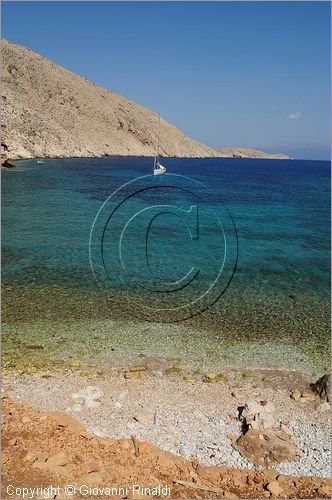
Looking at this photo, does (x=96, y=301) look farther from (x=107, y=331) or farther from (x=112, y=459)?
(x=112, y=459)

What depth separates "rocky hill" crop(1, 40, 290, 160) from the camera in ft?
322

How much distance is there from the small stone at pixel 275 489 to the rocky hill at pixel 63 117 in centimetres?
7862

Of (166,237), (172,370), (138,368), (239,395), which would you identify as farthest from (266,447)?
(166,237)

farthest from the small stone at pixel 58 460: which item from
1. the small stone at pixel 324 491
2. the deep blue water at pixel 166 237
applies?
the deep blue water at pixel 166 237

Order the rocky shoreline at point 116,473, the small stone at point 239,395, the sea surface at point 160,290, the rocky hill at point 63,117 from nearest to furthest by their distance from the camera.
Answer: the rocky shoreline at point 116,473 → the small stone at point 239,395 → the sea surface at point 160,290 → the rocky hill at point 63,117

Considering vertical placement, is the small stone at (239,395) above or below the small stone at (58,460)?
below

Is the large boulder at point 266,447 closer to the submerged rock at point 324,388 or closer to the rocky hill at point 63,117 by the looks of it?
the submerged rock at point 324,388

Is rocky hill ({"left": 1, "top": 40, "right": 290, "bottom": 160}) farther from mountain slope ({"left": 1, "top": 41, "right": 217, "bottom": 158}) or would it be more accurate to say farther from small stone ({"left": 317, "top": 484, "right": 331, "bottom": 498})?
small stone ({"left": 317, "top": 484, "right": 331, "bottom": 498})

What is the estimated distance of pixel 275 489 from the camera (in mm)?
9047

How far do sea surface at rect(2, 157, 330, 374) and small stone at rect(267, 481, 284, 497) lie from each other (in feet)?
18.1

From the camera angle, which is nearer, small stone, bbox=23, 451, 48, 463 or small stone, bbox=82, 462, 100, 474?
small stone, bbox=82, 462, 100, 474

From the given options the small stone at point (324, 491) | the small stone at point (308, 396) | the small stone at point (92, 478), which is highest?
the small stone at point (92, 478)

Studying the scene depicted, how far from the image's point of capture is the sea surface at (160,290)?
15.4 meters

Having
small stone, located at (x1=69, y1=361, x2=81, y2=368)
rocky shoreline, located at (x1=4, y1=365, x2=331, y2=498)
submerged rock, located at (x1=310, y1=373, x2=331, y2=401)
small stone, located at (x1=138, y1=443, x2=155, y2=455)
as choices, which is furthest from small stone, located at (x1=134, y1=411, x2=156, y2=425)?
submerged rock, located at (x1=310, y1=373, x2=331, y2=401)
